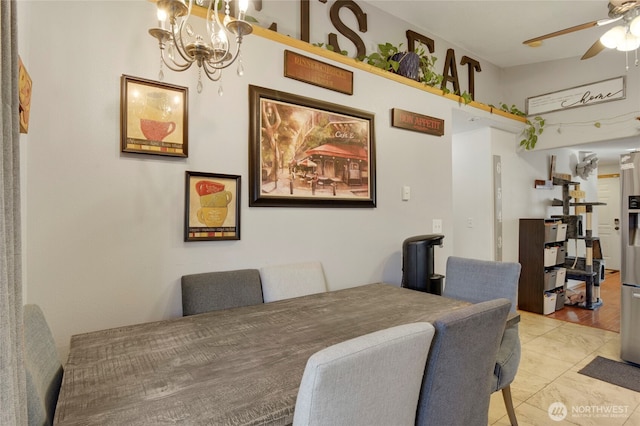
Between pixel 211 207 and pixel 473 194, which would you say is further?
pixel 473 194

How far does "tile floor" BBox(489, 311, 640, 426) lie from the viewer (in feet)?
7.00

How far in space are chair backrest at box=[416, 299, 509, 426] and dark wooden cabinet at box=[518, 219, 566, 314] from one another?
12.0ft

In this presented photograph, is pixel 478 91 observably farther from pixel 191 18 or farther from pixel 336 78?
pixel 191 18

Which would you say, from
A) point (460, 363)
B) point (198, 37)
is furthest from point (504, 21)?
point (460, 363)

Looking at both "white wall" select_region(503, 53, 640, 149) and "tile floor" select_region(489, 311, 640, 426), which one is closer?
"tile floor" select_region(489, 311, 640, 426)

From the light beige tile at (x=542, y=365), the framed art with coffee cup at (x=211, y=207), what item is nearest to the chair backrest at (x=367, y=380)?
the framed art with coffee cup at (x=211, y=207)

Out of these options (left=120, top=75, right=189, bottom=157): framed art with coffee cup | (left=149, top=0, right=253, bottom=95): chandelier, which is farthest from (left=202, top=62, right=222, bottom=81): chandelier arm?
(left=120, top=75, right=189, bottom=157): framed art with coffee cup

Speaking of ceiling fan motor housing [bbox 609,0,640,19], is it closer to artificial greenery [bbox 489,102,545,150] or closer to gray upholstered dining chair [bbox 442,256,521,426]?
artificial greenery [bbox 489,102,545,150]

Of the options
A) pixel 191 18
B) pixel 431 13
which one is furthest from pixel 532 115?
pixel 191 18

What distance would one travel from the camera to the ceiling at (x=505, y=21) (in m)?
3.08

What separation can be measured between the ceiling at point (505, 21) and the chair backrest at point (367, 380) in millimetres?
3172

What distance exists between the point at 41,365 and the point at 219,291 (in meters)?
0.89

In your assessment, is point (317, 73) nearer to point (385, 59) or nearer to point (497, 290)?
point (385, 59)

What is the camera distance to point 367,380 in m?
0.85
